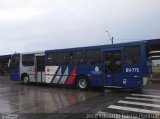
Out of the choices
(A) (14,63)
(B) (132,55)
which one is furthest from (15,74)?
(B) (132,55)

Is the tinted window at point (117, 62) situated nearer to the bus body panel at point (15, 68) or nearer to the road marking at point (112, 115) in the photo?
the road marking at point (112, 115)

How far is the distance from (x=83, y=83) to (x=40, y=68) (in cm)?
490

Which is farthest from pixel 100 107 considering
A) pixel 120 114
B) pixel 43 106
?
pixel 43 106

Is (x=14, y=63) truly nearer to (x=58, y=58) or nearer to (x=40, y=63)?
(x=40, y=63)

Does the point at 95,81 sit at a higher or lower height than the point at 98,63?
lower

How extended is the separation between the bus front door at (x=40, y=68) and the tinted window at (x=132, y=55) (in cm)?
784

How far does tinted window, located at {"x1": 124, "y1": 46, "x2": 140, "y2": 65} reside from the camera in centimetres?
1673

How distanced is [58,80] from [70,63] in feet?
5.75

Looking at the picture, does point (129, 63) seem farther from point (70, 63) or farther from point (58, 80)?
point (58, 80)

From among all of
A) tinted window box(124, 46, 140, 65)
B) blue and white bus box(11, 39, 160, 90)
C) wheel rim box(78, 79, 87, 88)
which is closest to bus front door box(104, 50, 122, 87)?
blue and white bus box(11, 39, 160, 90)

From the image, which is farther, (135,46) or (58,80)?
(58,80)

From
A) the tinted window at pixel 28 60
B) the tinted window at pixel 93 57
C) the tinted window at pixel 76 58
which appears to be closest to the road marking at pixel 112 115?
the tinted window at pixel 93 57

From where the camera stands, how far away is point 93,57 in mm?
18891

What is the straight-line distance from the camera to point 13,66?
85.2ft
